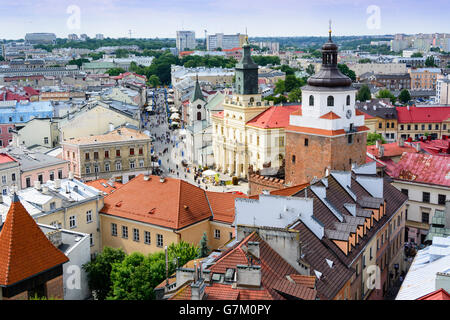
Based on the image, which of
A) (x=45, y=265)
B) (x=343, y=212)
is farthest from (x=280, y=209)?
(x=45, y=265)

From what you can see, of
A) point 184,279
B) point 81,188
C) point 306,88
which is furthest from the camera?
point 306,88

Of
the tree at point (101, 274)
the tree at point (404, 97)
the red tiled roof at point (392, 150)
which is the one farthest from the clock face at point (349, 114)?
the tree at point (404, 97)

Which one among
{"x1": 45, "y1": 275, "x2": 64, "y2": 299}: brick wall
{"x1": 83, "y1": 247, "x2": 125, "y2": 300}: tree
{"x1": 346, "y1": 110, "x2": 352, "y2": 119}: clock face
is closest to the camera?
{"x1": 45, "y1": 275, "x2": 64, "y2": 299}: brick wall

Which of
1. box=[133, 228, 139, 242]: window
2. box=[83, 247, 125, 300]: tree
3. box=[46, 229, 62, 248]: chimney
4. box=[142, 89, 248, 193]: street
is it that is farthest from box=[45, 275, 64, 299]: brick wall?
box=[142, 89, 248, 193]: street

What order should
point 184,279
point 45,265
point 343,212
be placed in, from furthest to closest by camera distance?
point 343,212 → point 45,265 → point 184,279

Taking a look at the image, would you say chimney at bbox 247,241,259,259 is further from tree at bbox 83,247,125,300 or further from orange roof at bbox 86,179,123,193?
orange roof at bbox 86,179,123,193

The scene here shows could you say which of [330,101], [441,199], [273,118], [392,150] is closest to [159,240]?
[330,101]
